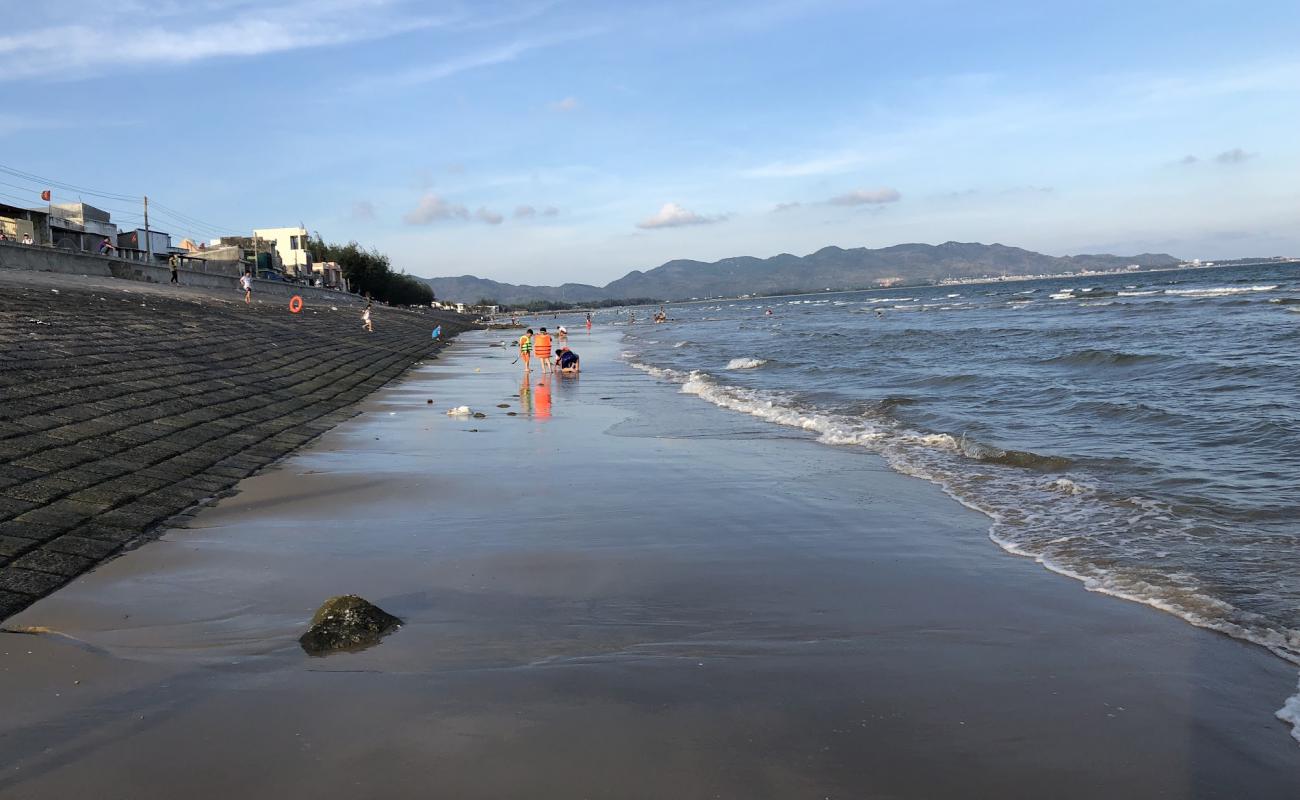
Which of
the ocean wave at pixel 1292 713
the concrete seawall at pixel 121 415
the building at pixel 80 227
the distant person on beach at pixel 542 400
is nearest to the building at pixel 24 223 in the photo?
the building at pixel 80 227

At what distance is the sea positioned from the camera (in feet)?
22.4

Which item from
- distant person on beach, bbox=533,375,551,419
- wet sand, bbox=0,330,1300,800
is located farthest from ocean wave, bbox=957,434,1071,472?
distant person on beach, bbox=533,375,551,419

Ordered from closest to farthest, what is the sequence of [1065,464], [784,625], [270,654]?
[270,654], [784,625], [1065,464]

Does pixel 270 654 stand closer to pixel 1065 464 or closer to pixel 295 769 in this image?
pixel 295 769

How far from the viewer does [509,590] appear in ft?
20.5

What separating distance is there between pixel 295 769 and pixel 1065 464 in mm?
9947

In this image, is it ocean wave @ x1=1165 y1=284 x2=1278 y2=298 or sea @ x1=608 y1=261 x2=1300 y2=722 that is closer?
sea @ x1=608 y1=261 x2=1300 y2=722

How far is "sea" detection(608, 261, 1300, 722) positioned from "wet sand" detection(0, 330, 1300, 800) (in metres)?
0.68

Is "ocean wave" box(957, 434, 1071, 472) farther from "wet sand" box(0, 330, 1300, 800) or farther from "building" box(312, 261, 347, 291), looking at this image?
"building" box(312, 261, 347, 291)

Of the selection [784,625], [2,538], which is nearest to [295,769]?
[784,625]

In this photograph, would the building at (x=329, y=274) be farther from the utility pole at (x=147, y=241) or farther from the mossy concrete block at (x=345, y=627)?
the mossy concrete block at (x=345, y=627)

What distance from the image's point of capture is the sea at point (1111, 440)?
6.82 m

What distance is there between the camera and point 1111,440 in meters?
12.8

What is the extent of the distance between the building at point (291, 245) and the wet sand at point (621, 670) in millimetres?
89243
